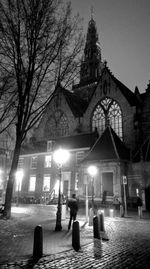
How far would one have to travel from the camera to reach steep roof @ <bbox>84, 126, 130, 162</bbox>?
75.4ft

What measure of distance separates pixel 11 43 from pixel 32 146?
981 inches

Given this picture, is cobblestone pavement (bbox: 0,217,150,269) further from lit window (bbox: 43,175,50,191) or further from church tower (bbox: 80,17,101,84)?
church tower (bbox: 80,17,101,84)

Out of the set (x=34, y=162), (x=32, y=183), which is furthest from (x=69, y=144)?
(x=32, y=183)

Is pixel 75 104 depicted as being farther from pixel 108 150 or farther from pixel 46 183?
pixel 108 150

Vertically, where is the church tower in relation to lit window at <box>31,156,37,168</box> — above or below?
above


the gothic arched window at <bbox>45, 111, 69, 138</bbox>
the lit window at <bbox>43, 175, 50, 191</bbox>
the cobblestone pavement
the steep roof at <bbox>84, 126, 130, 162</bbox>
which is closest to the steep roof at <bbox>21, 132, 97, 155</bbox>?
the steep roof at <bbox>84, 126, 130, 162</bbox>

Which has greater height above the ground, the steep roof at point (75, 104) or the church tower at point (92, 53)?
the church tower at point (92, 53)

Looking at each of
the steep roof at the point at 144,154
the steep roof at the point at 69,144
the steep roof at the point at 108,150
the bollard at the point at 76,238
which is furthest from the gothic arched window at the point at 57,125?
the bollard at the point at 76,238

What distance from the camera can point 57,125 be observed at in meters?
37.6

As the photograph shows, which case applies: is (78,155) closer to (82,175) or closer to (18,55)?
(82,175)

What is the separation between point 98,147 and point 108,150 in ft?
5.44

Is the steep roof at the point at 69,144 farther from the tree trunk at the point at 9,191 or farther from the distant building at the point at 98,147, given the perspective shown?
the tree trunk at the point at 9,191

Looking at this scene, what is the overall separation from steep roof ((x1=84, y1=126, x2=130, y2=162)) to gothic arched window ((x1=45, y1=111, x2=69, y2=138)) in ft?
A: 37.5

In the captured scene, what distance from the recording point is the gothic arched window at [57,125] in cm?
3688
